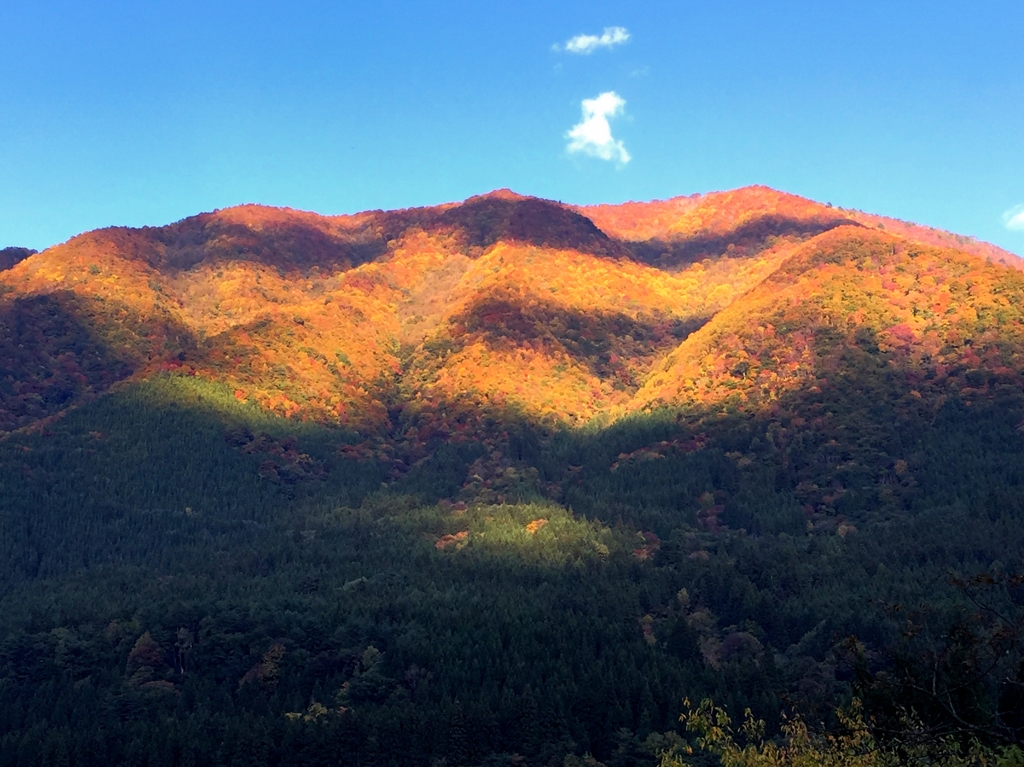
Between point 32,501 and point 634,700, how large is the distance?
11423 cm

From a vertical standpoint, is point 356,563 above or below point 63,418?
below

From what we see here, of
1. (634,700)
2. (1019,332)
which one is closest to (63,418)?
(634,700)

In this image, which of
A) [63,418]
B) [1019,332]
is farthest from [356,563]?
[1019,332]

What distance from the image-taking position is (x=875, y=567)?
427ft

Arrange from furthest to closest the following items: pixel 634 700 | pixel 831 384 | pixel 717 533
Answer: pixel 831 384 < pixel 717 533 < pixel 634 700

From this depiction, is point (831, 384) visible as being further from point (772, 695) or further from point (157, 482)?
point (157, 482)

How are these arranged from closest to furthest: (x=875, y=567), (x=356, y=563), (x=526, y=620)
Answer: (x=526, y=620)
(x=875, y=567)
(x=356, y=563)

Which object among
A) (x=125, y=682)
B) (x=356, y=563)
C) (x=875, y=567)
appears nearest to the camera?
(x=125, y=682)

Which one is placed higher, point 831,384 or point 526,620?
point 831,384

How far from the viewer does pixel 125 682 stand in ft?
370

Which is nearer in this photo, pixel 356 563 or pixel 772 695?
pixel 772 695

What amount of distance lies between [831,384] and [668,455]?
3505cm

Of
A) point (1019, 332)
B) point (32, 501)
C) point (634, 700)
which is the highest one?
point (1019, 332)

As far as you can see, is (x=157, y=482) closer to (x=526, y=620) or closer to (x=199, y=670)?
(x=199, y=670)
